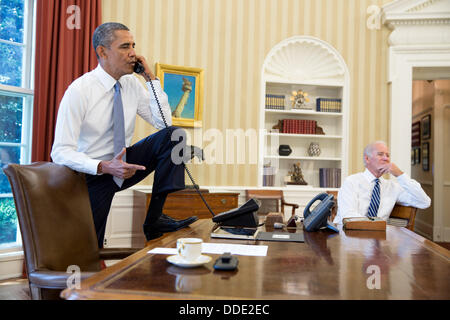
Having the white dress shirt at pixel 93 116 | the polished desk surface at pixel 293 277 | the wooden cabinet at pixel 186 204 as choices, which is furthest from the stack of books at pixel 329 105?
the polished desk surface at pixel 293 277

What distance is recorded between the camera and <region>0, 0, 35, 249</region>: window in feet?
12.0

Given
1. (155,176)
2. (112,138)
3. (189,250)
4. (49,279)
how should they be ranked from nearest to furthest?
(189,250), (49,279), (155,176), (112,138)

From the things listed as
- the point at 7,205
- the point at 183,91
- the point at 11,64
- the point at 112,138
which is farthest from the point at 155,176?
the point at 183,91

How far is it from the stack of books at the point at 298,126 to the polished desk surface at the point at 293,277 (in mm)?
3741

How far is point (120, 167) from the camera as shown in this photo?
1.77 m

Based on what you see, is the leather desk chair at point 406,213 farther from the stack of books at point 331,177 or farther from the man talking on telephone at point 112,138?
the stack of books at point 331,177

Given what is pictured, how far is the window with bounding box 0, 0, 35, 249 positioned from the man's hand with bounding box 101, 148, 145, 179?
2.31 meters

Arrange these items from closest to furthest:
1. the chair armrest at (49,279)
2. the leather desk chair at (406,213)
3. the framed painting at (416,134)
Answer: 1. the chair armrest at (49,279)
2. the leather desk chair at (406,213)
3. the framed painting at (416,134)

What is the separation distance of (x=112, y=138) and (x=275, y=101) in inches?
123

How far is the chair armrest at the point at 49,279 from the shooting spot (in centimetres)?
111

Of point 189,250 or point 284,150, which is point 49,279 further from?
point 284,150

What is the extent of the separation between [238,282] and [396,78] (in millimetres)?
4713

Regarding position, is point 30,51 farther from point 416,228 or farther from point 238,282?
point 416,228
